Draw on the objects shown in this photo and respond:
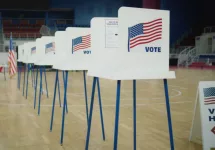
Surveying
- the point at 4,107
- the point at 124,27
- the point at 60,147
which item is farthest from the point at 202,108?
the point at 4,107

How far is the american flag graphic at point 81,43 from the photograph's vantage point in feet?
12.6

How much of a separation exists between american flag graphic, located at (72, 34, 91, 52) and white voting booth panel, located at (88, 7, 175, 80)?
3.60ft

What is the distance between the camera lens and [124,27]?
8.20 feet

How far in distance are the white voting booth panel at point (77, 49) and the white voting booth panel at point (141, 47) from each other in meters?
1.07

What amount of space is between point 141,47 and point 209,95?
4.12ft

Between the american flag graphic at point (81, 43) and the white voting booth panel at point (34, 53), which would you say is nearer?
the american flag graphic at point (81, 43)

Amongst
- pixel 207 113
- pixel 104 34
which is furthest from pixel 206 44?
pixel 104 34

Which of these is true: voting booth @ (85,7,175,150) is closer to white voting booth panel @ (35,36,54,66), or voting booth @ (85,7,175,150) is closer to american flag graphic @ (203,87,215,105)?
american flag graphic @ (203,87,215,105)

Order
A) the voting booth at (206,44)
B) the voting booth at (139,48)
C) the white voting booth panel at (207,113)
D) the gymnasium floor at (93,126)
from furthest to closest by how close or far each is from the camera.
Result: the voting booth at (206,44), the gymnasium floor at (93,126), the white voting booth panel at (207,113), the voting booth at (139,48)

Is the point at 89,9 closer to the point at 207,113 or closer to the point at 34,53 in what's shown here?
the point at 34,53

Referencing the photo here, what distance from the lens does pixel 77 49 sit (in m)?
3.93

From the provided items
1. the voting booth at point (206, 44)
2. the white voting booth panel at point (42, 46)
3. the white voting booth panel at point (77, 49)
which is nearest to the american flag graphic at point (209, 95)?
the white voting booth panel at point (77, 49)

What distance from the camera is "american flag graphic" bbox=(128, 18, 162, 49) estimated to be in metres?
2.53

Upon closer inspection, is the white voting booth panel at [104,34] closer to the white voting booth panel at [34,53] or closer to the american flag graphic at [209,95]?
the american flag graphic at [209,95]
